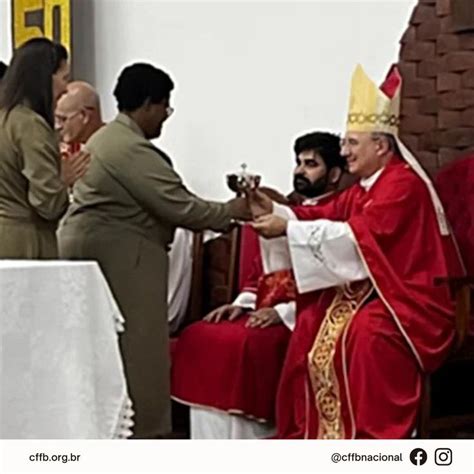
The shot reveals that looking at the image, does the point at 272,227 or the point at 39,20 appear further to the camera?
the point at 39,20

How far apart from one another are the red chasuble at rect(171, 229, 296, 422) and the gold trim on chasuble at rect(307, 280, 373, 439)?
16cm

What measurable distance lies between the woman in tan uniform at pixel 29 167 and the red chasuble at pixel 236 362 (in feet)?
1.35

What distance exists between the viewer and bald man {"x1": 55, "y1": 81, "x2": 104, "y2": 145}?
2.91 meters

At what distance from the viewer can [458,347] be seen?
2533 mm

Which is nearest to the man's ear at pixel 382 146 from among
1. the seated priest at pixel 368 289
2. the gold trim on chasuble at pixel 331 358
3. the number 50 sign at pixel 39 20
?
the seated priest at pixel 368 289

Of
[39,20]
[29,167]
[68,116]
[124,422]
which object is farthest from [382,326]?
[39,20]

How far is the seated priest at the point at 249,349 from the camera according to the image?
9.02 feet

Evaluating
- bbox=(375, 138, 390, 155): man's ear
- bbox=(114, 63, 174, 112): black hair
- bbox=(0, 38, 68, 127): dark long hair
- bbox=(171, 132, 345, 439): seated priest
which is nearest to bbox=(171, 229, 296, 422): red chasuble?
bbox=(171, 132, 345, 439): seated priest

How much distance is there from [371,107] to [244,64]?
1.58ft
